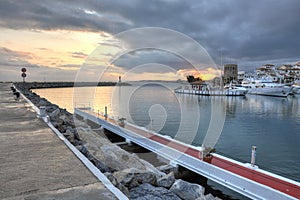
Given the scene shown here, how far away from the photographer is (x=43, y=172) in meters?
3.77

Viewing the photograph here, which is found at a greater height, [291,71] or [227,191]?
[291,71]

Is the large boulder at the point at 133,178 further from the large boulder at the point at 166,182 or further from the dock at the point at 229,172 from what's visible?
the dock at the point at 229,172

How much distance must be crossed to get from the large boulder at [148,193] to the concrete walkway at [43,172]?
993 mm

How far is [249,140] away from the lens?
1538cm

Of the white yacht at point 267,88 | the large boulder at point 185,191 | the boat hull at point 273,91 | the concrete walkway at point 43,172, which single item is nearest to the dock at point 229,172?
the large boulder at point 185,191

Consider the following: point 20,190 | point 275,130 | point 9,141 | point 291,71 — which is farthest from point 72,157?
point 291,71

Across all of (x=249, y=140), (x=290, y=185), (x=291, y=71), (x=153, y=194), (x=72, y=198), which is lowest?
(x=249, y=140)

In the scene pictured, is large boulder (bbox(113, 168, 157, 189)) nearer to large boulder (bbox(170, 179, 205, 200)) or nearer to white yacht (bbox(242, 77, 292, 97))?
large boulder (bbox(170, 179, 205, 200))

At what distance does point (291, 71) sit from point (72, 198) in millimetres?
126497

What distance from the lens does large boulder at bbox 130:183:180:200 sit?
4.09m

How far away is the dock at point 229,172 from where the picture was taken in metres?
6.11

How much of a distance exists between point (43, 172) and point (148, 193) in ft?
6.24

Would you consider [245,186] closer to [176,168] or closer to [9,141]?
[176,168]

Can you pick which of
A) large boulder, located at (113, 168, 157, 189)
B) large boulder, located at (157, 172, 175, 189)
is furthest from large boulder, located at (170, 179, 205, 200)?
large boulder, located at (113, 168, 157, 189)
